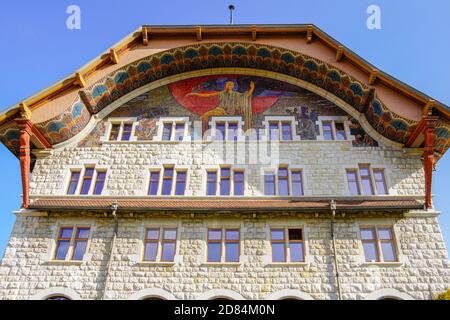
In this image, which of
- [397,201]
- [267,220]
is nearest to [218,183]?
[267,220]

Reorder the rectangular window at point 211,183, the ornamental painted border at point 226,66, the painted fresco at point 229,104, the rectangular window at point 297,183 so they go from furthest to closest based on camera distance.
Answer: the painted fresco at point 229,104 < the ornamental painted border at point 226,66 < the rectangular window at point 211,183 < the rectangular window at point 297,183

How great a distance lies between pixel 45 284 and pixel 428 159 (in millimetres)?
14659

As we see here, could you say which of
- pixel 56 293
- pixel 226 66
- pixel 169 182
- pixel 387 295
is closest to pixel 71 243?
pixel 56 293

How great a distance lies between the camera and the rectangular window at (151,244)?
1559 cm

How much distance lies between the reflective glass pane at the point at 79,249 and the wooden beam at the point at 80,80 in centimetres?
694

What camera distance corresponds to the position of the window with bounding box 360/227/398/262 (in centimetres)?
1531

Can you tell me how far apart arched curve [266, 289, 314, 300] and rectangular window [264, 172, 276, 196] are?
403cm

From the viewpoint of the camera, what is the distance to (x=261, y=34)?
803 inches

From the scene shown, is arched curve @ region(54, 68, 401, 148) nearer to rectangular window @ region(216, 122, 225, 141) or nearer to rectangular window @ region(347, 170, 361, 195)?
rectangular window @ region(347, 170, 361, 195)

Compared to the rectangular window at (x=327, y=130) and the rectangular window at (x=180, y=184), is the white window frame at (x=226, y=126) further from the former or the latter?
the rectangular window at (x=327, y=130)

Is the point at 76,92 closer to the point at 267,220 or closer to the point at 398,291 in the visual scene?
the point at 267,220

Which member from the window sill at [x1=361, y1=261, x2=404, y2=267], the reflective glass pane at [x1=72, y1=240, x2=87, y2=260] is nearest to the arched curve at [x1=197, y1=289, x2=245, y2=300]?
the window sill at [x1=361, y1=261, x2=404, y2=267]

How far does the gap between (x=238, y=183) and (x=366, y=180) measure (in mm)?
5194

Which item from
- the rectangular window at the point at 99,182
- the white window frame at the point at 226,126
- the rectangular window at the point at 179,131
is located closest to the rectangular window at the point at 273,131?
the white window frame at the point at 226,126
